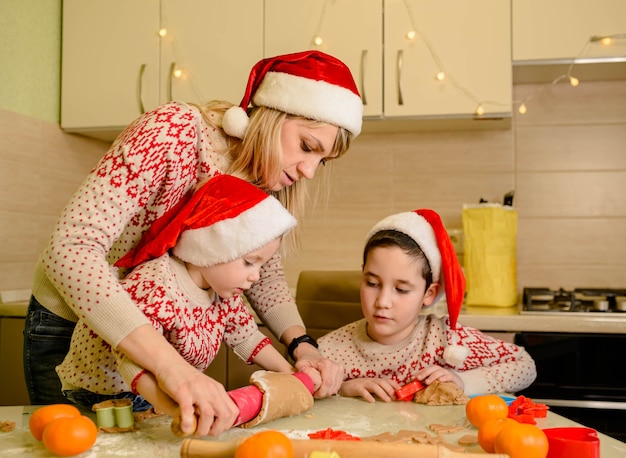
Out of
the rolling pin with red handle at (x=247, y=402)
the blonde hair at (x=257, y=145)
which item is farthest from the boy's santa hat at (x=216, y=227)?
the rolling pin with red handle at (x=247, y=402)

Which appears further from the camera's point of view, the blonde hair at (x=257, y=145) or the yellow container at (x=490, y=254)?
the yellow container at (x=490, y=254)

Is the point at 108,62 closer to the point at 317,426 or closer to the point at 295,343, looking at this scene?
the point at 295,343

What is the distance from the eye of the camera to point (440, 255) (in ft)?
4.74

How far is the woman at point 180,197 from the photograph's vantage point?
914 mm

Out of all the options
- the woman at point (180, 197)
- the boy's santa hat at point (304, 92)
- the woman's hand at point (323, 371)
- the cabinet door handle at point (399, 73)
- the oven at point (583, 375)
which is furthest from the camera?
the cabinet door handle at point (399, 73)

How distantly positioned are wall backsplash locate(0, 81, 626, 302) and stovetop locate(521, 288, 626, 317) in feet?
0.96

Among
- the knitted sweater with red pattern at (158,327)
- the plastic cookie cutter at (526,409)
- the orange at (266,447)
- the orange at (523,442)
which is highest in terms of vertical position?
the knitted sweater with red pattern at (158,327)

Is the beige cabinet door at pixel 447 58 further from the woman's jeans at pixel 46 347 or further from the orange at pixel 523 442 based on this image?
the orange at pixel 523 442

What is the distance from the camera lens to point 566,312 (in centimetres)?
199

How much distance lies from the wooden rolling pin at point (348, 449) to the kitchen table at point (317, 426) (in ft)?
0.44

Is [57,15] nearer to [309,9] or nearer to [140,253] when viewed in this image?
[309,9]

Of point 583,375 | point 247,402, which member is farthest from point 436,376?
point 583,375

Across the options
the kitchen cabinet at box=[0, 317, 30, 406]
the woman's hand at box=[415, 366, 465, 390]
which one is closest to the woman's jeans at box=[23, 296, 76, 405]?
the woman's hand at box=[415, 366, 465, 390]

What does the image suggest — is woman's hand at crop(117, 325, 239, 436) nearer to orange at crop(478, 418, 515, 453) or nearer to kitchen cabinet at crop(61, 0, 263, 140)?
orange at crop(478, 418, 515, 453)
